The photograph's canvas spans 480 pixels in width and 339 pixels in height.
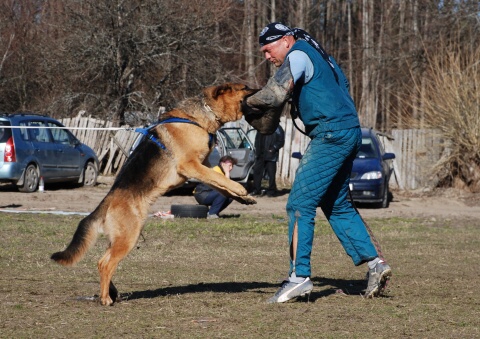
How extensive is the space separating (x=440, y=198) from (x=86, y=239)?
16397mm

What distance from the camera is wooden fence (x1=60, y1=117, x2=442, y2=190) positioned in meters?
23.1

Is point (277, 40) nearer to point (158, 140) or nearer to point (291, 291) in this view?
point (158, 140)

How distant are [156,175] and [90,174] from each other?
1552 centimetres

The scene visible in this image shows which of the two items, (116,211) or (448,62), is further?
(448,62)

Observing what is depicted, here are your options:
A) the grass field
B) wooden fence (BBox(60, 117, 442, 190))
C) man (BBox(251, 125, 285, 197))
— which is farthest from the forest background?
the grass field

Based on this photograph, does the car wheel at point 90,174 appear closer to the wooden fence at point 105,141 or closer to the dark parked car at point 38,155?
the dark parked car at point 38,155

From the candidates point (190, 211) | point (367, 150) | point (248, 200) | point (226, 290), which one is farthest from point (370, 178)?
point (248, 200)

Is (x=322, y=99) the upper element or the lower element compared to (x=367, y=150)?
upper

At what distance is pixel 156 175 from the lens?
257 inches

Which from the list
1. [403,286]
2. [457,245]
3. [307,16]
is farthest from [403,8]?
[403,286]

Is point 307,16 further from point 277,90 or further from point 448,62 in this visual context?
point 277,90

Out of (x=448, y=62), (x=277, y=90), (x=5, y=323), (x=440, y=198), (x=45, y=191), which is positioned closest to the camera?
(x=5, y=323)

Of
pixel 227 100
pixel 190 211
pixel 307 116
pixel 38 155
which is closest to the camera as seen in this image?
pixel 307 116

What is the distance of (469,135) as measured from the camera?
2130 cm
